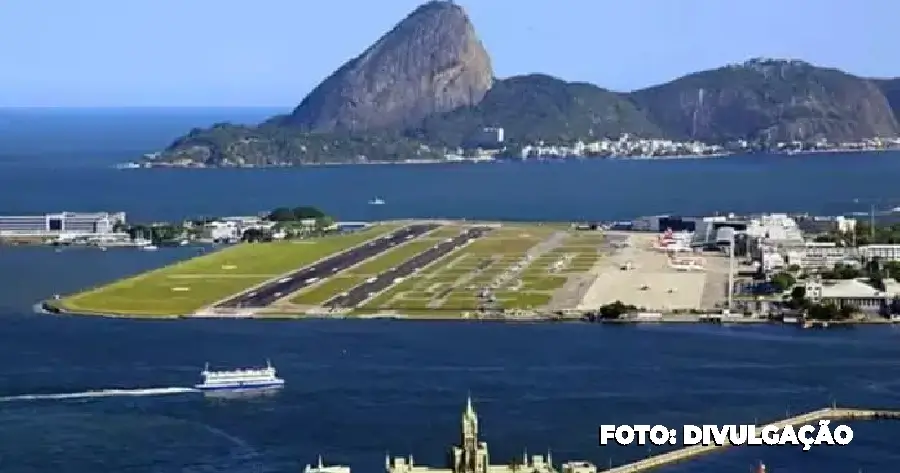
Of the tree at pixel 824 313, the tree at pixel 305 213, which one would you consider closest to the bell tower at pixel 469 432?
the tree at pixel 824 313

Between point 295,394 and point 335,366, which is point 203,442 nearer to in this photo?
point 295,394

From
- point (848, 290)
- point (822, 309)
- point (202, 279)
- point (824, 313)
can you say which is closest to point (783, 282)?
point (848, 290)

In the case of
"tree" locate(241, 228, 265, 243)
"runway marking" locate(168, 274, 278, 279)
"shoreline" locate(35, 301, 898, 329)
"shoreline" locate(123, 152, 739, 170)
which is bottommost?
"shoreline" locate(35, 301, 898, 329)

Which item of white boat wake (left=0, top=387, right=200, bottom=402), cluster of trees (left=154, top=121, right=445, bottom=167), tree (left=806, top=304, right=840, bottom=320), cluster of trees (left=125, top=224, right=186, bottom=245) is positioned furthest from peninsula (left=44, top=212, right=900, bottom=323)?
cluster of trees (left=154, top=121, right=445, bottom=167)

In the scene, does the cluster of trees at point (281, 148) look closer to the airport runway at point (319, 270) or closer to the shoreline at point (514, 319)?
the airport runway at point (319, 270)

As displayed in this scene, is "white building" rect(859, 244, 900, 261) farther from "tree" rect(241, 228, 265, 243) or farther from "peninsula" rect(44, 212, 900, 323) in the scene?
"tree" rect(241, 228, 265, 243)
